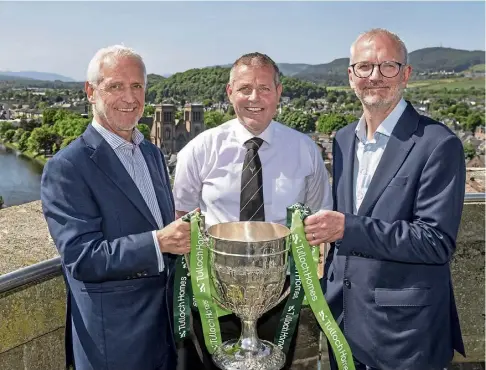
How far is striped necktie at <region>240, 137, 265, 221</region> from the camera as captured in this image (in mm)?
2740

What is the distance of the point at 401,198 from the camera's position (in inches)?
86.4

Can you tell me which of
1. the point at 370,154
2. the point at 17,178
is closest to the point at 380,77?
the point at 370,154

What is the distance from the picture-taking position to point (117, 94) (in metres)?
2.19

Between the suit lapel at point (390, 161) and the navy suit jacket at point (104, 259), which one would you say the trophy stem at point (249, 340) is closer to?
the navy suit jacket at point (104, 259)

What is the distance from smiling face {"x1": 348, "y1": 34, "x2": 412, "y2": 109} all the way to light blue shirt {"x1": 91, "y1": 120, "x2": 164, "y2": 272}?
100cm

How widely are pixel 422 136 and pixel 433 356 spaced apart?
0.93m

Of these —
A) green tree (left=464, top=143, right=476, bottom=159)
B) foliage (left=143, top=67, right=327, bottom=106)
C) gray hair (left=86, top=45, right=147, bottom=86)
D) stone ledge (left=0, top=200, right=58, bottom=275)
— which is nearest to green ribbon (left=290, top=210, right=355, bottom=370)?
gray hair (left=86, top=45, right=147, bottom=86)

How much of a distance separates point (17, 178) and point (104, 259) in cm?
6149

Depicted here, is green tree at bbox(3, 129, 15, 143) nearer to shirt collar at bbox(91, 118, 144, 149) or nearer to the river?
the river

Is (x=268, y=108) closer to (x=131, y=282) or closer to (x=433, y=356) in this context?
(x=131, y=282)

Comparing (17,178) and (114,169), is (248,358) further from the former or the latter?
(17,178)

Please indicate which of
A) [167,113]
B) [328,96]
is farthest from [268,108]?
[328,96]

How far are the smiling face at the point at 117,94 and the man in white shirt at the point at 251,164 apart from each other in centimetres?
64

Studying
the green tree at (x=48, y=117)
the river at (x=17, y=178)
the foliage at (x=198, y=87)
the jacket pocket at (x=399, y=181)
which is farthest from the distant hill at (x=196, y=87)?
the jacket pocket at (x=399, y=181)
